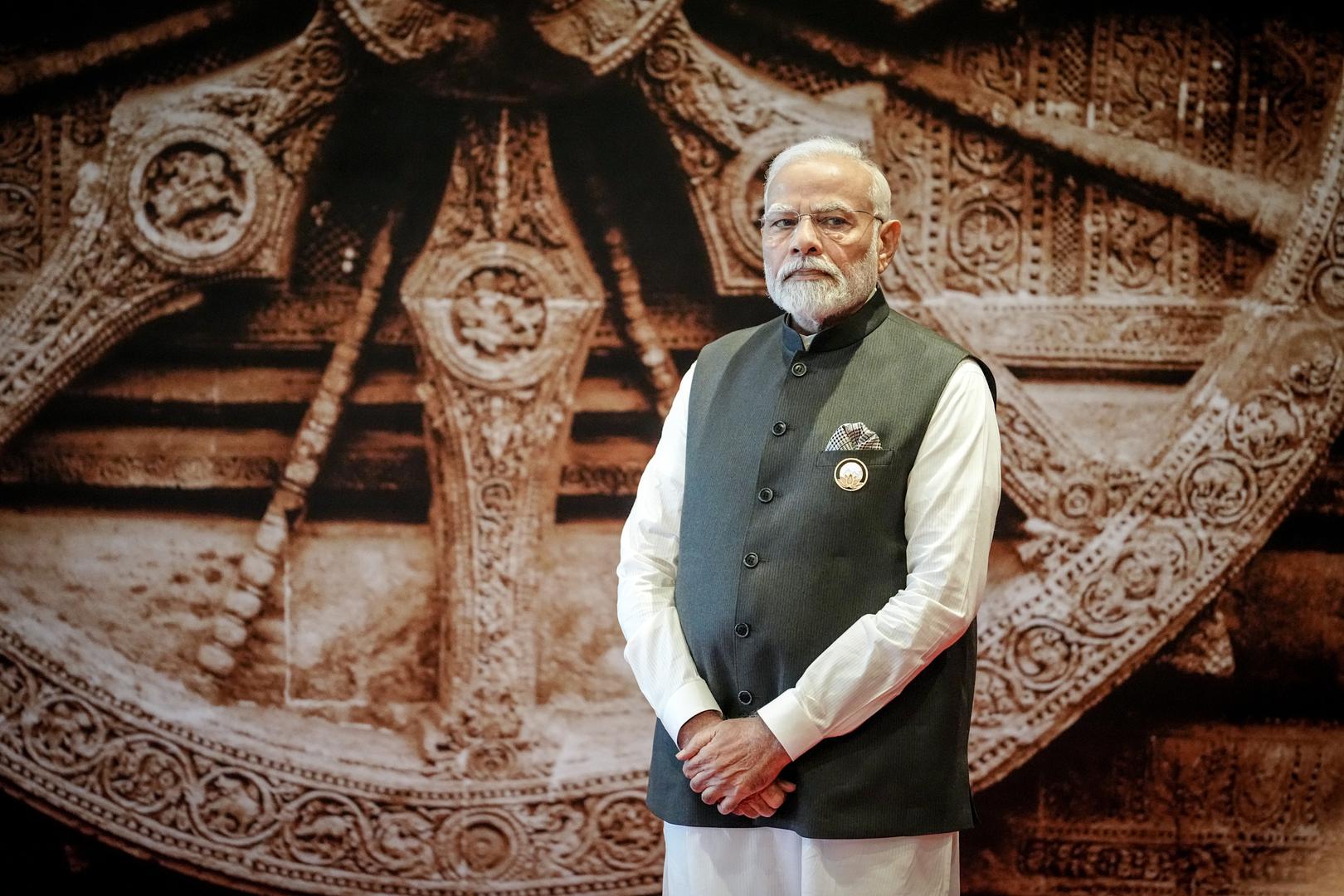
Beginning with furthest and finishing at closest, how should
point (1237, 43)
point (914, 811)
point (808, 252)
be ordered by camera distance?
1. point (1237, 43)
2. point (808, 252)
3. point (914, 811)

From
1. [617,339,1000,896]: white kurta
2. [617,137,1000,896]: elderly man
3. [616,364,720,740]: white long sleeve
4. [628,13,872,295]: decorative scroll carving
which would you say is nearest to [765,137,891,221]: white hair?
[617,137,1000,896]: elderly man

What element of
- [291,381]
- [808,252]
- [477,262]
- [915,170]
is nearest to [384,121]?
[477,262]

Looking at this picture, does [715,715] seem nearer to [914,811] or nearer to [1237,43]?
[914,811]

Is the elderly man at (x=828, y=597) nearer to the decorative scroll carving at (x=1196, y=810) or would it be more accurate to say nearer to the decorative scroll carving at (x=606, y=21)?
the decorative scroll carving at (x=606, y=21)

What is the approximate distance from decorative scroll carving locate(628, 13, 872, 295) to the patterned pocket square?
4.06ft

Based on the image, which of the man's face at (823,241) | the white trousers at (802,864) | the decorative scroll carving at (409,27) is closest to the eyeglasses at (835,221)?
the man's face at (823,241)

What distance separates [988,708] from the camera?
298cm

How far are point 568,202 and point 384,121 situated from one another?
49 centimetres

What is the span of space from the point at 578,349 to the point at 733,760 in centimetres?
147

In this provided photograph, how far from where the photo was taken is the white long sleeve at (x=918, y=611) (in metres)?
1.68

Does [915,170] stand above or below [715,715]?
above

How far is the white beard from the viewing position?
1835 millimetres

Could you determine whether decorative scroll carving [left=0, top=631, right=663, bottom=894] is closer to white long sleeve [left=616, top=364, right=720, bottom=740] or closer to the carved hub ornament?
the carved hub ornament

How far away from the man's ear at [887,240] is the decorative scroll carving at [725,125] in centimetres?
102
